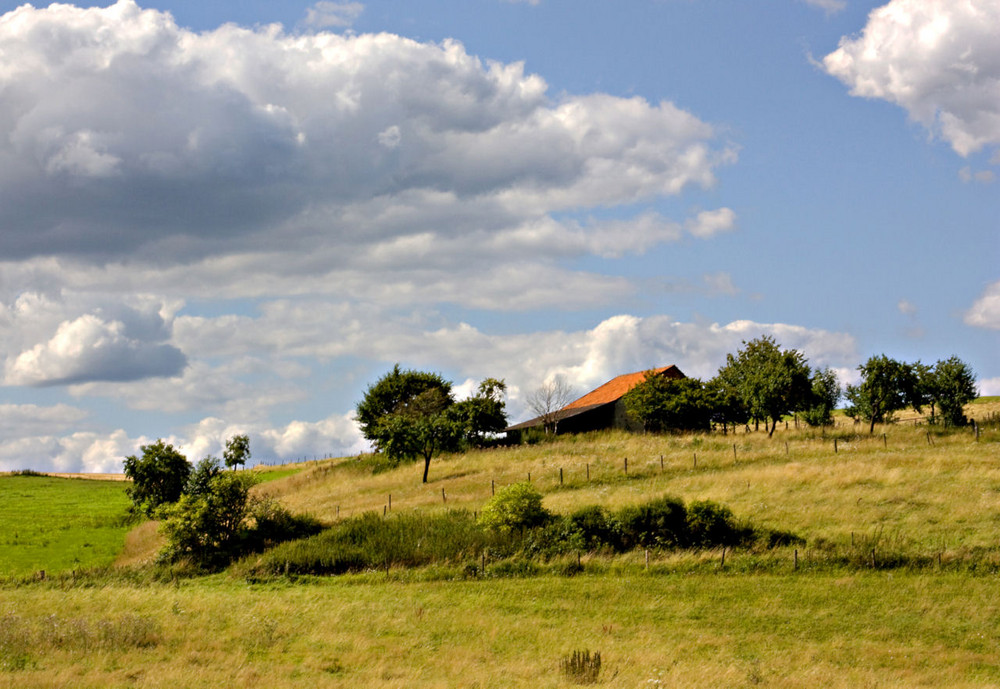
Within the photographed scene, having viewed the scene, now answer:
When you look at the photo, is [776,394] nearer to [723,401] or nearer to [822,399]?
[723,401]

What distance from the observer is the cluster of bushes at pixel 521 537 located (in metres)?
38.2

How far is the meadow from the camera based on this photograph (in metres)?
21.9

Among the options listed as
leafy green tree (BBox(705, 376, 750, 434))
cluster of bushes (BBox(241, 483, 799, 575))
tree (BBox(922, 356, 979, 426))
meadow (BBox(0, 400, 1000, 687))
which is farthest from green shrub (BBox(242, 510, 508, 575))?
tree (BBox(922, 356, 979, 426))

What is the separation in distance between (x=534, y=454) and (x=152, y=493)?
29.7 m

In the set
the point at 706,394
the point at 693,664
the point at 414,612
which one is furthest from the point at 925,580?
the point at 706,394

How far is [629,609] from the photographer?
96.8 ft

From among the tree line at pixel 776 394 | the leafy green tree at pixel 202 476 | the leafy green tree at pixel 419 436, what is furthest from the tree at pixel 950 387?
the leafy green tree at pixel 202 476

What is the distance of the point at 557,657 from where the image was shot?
76.3 ft

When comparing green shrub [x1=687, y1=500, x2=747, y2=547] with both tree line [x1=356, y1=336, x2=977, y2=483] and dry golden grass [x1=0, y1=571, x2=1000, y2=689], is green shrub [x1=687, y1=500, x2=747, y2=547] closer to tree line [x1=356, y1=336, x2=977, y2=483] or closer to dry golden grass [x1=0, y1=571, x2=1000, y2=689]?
dry golden grass [x1=0, y1=571, x2=1000, y2=689]

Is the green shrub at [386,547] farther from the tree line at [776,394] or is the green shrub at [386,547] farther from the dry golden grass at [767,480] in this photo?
the tree line at [776,394]

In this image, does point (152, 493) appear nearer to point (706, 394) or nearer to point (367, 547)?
point (367, 547)

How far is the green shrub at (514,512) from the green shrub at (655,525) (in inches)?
169

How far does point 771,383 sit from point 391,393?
49.1 m

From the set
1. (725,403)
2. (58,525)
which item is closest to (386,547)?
(58,525)
